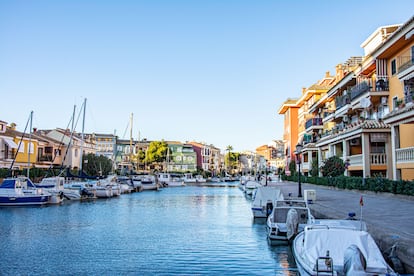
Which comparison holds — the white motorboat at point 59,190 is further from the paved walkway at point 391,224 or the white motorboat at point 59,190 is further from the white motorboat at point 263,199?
the paved walkway at point 391,224

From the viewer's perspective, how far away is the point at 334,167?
35875mm

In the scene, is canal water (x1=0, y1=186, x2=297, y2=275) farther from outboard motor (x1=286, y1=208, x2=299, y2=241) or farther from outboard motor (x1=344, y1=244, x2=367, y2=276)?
outboard motor (x1=344, y1=244, x2=367, y2=276)

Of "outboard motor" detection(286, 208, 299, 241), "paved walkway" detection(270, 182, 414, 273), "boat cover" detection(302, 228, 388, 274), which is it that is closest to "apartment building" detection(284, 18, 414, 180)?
"paved walkway" detection(270, 182, 414, 273)

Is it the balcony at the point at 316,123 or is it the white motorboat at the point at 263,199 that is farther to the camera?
the balcony at the point at 316,123

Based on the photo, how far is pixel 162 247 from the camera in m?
16.7

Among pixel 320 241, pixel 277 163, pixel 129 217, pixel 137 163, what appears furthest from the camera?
pixel 277 163

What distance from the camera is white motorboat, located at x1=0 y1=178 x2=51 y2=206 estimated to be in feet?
112

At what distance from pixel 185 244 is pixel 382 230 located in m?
8.17

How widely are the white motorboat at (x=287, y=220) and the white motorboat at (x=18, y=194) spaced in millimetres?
24376

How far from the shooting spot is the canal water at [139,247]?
13141 mm

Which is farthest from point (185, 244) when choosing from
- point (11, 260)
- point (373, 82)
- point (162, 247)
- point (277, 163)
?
point (277, 163)

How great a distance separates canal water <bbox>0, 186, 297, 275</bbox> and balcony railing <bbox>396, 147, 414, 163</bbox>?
389 inches

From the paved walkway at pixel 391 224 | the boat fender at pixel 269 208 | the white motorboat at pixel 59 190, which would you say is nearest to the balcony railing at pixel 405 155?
the paved walkway at pixel 391 224

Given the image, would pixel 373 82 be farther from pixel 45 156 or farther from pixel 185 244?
pixel 45 156
